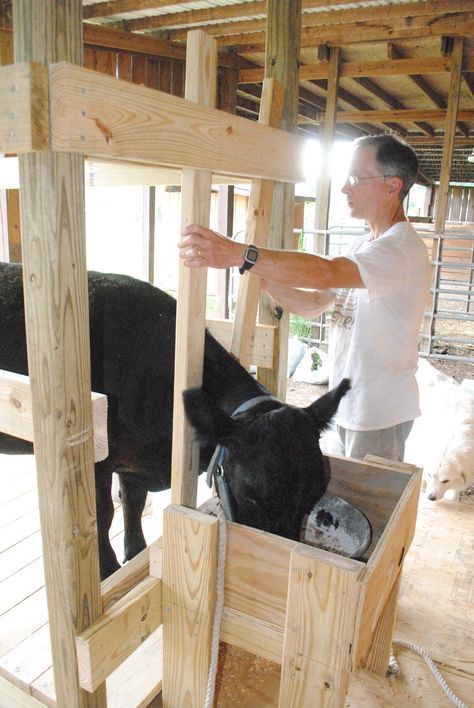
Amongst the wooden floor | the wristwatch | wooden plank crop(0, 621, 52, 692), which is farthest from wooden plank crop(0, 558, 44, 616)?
the wristwatch

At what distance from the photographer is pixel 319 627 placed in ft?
4.64

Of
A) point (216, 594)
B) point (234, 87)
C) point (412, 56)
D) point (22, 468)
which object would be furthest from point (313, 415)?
point (412, 56)

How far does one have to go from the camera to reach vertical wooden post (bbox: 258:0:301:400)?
2.36 metres

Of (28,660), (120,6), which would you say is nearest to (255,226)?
(28,660)

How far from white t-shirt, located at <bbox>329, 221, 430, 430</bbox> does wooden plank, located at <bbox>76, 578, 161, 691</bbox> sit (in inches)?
54.8

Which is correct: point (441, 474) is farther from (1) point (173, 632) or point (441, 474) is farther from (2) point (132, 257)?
→ (2) point (132, 257)

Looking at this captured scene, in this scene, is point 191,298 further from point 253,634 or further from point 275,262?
point 253,634

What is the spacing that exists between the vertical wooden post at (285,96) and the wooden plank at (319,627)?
1382 mm

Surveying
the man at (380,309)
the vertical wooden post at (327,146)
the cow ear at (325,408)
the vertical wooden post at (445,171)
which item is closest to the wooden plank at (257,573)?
the cow ear at (325,408)

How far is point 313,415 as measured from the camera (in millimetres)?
2043

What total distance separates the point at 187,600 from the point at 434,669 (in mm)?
1341

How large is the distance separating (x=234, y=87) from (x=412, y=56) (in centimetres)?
257

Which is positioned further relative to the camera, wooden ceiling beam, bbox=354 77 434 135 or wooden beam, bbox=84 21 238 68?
wooden ceiling beam, bbox=354 77 434 135

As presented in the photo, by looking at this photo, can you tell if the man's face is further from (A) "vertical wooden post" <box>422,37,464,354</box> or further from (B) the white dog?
(A) "vertical wooden post" <box>422,37,464,354</box>
